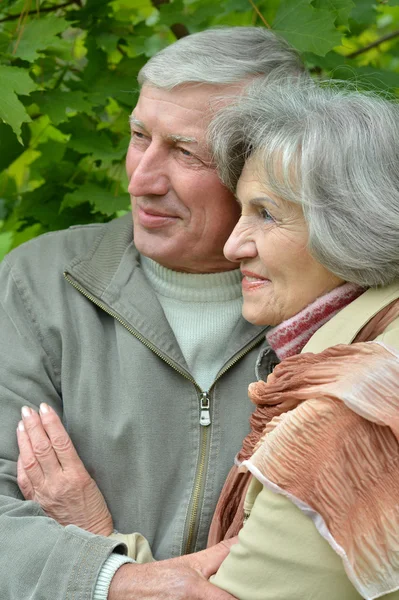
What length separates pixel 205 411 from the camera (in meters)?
2.81

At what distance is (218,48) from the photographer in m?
2.84

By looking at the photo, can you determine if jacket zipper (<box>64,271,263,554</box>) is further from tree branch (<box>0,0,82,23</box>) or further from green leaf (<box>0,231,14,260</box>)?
tree branch (<box>0,0,82,23</box>)

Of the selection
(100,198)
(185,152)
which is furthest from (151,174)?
(100,198)

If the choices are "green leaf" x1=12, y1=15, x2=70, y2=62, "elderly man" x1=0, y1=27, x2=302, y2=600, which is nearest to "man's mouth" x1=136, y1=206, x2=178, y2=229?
"elderly man" x1=0, y1=27, x2=302, y2=600

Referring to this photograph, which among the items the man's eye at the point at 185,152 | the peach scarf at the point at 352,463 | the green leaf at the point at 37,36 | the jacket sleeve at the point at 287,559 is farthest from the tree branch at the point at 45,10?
the jacket sleeve at the point at 287,559

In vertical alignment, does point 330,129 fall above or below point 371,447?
above

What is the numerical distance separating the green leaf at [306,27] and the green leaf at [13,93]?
0.86m

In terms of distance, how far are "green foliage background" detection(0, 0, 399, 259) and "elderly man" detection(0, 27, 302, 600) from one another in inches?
14.7

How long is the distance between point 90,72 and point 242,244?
1.12 meters

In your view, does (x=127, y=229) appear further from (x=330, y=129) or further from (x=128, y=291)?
(x=330, y=129)

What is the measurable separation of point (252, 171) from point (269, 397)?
2.08ft

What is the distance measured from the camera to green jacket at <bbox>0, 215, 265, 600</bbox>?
9.07 feet

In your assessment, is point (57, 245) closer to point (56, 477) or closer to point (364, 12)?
point (56, 477)

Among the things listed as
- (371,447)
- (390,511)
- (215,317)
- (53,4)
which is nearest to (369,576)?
(390,511)
